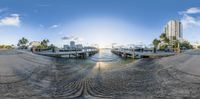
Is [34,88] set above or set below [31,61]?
below

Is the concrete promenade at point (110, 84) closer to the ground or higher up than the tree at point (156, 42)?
closer to the ground

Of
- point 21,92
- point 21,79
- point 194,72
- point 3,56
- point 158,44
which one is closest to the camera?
point 21,92

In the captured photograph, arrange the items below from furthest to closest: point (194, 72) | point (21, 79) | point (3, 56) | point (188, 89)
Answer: point (3, 56), point (21, 79), point (194, 72), point (188, 89)

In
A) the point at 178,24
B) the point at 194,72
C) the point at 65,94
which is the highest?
the point at 178,24

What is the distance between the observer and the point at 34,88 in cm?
602

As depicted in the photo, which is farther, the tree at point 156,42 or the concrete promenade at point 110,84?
the tree at point 156,42

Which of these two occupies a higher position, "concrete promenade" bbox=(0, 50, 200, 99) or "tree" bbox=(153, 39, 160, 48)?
"tree" bbox=(153, 39, 160, 48)

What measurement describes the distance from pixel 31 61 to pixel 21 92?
2728 mm

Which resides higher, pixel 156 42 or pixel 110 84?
pixel 156 42

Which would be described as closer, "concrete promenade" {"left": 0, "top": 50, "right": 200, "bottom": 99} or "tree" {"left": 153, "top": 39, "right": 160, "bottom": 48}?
"concrete promenade" {"left": 0, "top": 50, "right": 200, "bottom": 99}

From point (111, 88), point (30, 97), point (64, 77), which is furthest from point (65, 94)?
point (64, 77)

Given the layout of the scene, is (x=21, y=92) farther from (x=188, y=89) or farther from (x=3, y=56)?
(x=188, y=89)

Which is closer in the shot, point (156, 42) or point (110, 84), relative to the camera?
point (110, 84)

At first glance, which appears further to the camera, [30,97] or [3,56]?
[3,56]
